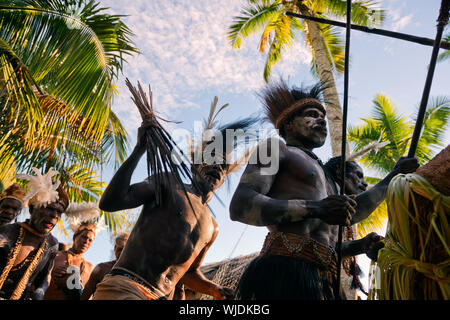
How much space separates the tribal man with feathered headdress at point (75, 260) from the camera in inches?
187

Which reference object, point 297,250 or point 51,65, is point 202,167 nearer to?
point 297,250

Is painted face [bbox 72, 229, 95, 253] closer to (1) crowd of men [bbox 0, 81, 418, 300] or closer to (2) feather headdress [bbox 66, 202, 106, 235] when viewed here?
(2) feather headdress [bbox 66, 202, 106, 235]

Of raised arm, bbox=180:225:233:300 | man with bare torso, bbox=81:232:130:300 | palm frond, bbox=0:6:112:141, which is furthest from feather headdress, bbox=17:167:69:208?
raised arm, bbox=180:225:233:300

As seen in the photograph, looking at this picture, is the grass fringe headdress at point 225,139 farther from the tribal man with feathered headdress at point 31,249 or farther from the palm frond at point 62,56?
the palm frond at point 62,56

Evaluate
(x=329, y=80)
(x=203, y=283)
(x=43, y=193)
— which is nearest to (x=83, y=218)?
(x=43, y=193)

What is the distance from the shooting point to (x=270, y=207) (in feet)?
7.02

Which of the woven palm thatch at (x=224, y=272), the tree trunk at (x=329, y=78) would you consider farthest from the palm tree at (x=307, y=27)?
the woven palm thatch at (x=224, y=272)

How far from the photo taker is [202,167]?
3.44m

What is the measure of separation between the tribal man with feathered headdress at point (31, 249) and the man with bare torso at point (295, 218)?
10.1 feet

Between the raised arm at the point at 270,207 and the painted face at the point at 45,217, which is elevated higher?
the painted face at the point at 45,217

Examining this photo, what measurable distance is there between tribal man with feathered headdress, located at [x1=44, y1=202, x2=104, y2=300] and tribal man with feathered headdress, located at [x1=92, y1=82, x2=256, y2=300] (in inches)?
87.4

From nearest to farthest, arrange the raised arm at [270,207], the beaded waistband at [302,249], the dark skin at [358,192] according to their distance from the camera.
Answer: the raised arm at [270,207]
the beaded waistband at [302,249]
the dark skin at [358,192]

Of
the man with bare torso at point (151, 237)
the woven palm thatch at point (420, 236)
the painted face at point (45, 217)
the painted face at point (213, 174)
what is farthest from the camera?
the painted face at point (45, 217)

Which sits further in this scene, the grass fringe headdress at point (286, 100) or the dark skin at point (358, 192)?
the grass fringe headdress at point (286, 100)
